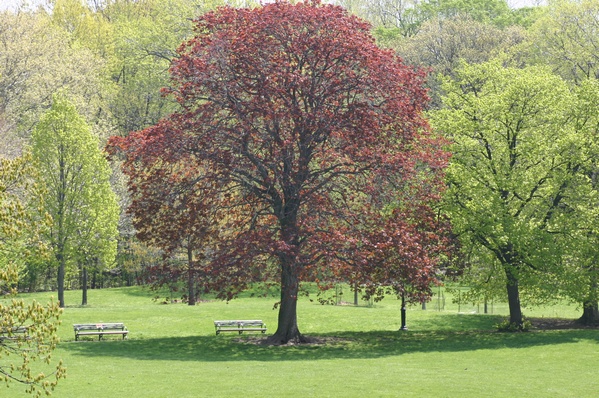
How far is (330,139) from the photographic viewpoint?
30.7 m

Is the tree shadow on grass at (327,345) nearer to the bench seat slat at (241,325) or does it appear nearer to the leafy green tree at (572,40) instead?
the bench seat slat at (241,325)

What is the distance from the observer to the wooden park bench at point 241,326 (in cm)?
3281

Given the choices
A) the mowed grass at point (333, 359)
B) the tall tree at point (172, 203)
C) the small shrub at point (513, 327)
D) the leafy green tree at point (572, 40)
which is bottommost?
the mowed grass at point (333, 359)

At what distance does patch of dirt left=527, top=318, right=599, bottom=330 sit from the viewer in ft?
117

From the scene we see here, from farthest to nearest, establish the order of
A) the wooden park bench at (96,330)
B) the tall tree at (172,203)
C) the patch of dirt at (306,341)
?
the wooden park bench at (96,330) → the patch of dirt at (306,341) → the tall tree at (172,203)

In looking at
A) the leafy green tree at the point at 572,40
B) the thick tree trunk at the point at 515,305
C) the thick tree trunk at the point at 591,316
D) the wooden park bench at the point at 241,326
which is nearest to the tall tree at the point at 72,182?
the wooden park bench at the point at 241,326

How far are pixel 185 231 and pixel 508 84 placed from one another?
15.1 metres

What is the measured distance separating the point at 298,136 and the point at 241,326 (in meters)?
8.37

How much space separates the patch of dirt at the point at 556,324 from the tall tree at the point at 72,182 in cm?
2367

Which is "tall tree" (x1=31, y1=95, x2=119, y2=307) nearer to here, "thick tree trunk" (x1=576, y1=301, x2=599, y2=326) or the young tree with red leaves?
the young tree with red leaves

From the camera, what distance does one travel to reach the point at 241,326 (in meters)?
33.0

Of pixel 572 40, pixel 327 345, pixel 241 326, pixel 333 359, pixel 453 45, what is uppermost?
pixel 453 45

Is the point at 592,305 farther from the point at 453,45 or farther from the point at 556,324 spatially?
the point at 453,45

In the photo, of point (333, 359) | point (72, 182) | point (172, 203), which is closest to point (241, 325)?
point (172, 203)
